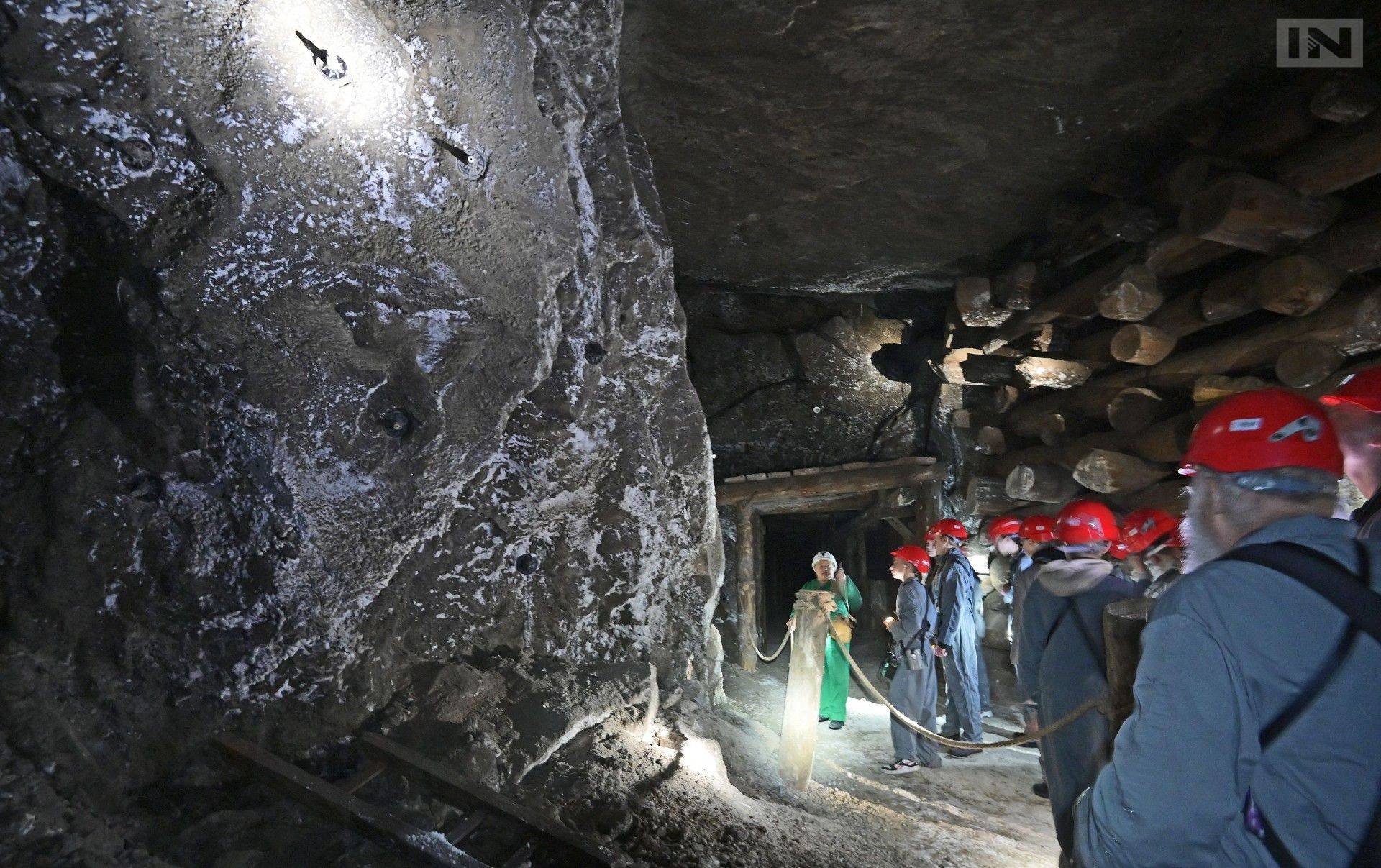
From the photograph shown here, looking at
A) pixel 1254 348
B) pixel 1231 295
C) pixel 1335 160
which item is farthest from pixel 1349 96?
pixel 1254 348

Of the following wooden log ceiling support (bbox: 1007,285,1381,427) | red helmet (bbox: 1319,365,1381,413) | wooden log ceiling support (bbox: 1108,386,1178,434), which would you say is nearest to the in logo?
wooden log ceiling support (bbox: 1007,285,1381,427)

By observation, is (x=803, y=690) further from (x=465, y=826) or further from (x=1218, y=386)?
(x=1218, y=386)

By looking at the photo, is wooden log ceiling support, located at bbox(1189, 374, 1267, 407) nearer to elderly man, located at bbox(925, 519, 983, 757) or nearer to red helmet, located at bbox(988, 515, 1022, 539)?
elderly man, located at bbox(925, 519, 983, 757)

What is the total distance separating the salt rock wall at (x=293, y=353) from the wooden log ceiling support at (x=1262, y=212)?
3.61 meters

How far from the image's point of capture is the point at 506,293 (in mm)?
3484

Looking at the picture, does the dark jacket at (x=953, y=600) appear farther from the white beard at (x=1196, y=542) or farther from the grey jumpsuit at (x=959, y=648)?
the white beard at (x=1196, y=542)

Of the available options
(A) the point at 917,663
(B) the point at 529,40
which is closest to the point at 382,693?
(B) the point at 529,40

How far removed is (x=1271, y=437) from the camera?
154 centimetres

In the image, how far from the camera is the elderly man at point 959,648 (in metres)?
6.41

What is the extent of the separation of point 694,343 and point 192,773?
7900mm

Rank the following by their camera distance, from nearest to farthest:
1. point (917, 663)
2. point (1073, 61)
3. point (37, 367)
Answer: point (37, 367) → point (1073, 61) → point (917, 663)

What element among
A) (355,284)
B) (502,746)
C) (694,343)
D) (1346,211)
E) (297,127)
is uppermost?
(694,343)

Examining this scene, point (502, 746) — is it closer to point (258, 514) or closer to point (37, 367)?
point (258, 514)

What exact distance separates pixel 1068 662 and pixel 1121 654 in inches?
34.6
